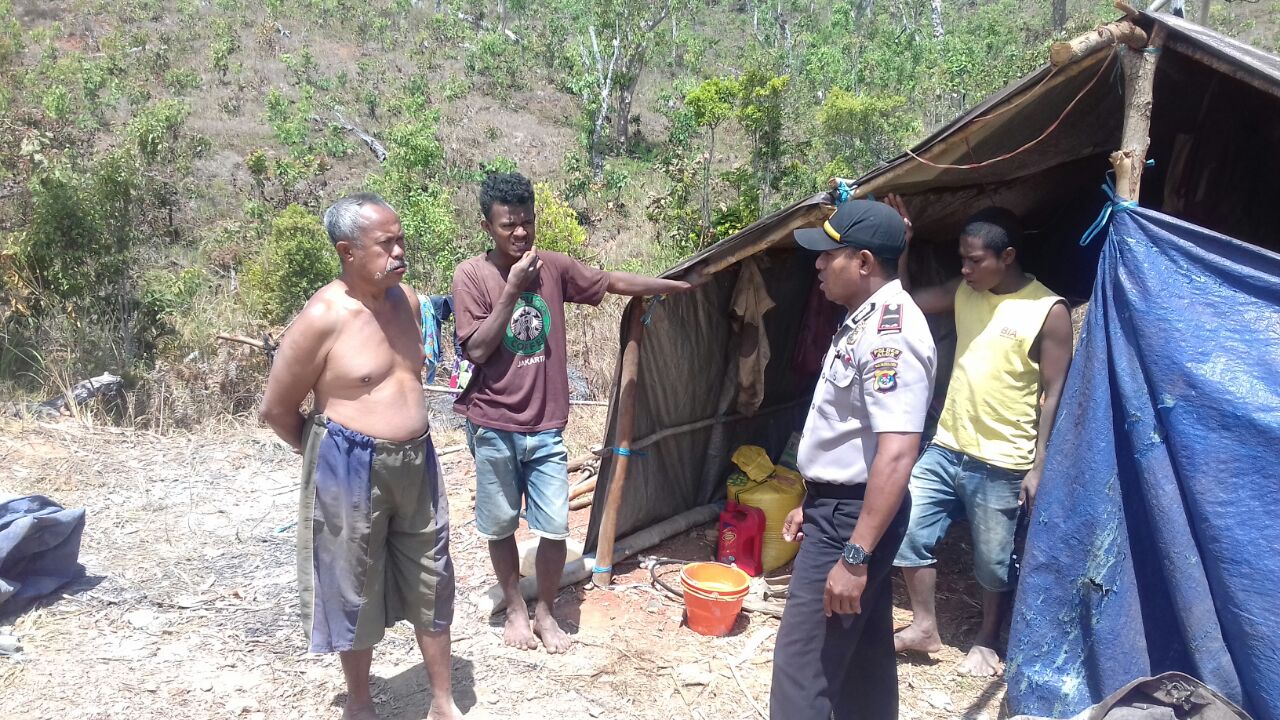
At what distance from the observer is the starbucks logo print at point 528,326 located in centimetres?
362

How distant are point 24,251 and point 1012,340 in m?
7.78

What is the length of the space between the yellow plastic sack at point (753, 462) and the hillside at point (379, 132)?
3294 millimetres

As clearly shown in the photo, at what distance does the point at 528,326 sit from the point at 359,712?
165 centimetres

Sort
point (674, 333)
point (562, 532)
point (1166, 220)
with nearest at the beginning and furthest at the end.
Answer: point (1166, 220) → point (562, 532) → point (674, 333)

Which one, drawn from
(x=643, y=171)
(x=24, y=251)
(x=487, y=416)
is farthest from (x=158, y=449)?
(x=643, y=171)

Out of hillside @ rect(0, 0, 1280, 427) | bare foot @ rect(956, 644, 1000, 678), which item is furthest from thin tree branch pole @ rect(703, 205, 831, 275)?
hillside @ rect(0, 0, 1280, 427)

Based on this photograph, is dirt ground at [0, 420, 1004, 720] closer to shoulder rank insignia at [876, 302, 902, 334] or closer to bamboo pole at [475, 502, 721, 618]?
bamboo pole at [475, 502, 721, 618]

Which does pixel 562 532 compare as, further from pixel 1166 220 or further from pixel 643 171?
pixel 643 171

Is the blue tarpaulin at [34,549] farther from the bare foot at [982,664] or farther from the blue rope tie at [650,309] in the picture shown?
the bare foot at [982,664]

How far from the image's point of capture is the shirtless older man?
288cm

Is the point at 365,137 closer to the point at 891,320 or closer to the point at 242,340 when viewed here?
the point at 242,340

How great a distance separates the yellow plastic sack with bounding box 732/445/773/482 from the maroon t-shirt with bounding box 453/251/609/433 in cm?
164

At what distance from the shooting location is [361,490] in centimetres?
293

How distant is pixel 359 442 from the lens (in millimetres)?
2904
